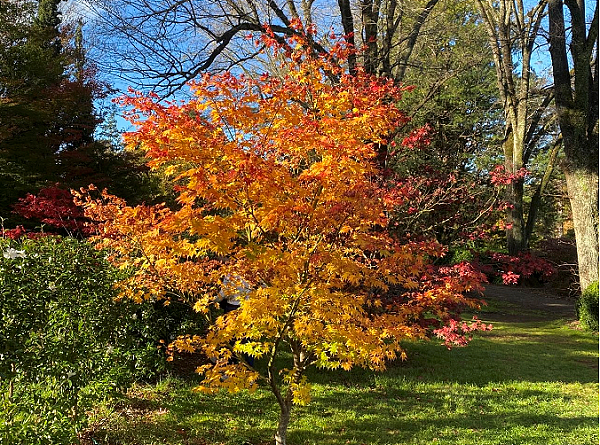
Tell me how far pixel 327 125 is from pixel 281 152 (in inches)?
22.2

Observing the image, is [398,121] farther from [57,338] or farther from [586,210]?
[586,210]

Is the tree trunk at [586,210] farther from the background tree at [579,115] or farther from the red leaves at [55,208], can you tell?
the red leaves at [55,208]

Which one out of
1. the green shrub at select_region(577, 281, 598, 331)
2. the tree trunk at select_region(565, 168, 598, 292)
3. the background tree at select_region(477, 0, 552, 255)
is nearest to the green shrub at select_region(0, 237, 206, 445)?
the tree trunk at select_region(565, 168, 598, 292)

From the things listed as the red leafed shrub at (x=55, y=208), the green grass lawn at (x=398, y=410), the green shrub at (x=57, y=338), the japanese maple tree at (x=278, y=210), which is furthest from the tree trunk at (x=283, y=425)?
the red leafed shrub at (x=55, y=208)

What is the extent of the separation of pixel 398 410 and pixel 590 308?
8.15 m

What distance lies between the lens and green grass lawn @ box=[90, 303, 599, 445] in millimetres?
4398

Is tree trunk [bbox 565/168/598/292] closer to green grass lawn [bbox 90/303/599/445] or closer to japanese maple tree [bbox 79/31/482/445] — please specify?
green grass lawn [bbox 90/303/599/445]

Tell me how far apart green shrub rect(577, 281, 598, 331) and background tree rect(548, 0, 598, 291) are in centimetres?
94

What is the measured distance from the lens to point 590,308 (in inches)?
432

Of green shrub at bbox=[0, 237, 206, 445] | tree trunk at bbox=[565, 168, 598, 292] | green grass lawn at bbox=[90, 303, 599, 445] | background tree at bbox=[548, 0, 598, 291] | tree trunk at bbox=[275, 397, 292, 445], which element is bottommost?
green grass lawn at bbox=[90, 303, 599, 445]

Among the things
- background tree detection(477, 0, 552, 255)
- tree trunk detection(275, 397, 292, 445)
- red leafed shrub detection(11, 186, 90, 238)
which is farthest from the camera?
background tree detection(477, 0, 552, 255)

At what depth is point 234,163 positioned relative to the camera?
→ 3.39 meters

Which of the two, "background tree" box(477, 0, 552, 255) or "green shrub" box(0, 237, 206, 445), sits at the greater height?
"background tree" box(477, 0, 552, 255)

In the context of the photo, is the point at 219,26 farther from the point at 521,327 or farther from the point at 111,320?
the point at 521,327
